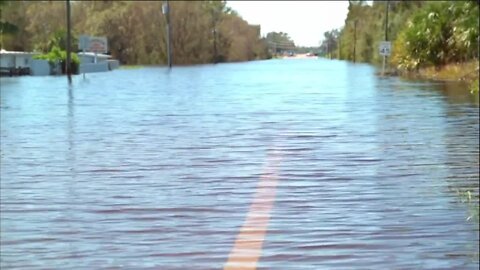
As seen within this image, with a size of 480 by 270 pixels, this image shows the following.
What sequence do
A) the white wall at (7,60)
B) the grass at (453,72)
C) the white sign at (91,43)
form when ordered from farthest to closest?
the white sign at (91,43) → the white wall at (7,60) → the grass at (453,72)

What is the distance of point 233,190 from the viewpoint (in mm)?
9922

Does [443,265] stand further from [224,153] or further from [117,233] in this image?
[224,153]

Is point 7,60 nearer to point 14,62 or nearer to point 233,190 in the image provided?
point 14,62

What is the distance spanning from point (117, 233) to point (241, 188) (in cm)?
266

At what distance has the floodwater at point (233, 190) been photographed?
687 cm

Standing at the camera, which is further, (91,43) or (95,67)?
(95,67)

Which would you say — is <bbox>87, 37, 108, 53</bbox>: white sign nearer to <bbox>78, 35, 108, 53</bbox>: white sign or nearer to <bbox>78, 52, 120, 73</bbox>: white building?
<bbox>78, 35, 108, 53</bbox>: white sign

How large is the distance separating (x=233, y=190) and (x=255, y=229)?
2.26 meters

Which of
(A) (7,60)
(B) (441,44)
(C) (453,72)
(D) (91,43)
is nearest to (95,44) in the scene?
(D) (91,43)

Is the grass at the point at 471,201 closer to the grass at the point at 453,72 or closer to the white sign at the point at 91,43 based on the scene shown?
the grass at the point at 453,72

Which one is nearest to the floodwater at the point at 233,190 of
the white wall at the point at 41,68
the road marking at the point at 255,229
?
the road marking at the point at 255,229

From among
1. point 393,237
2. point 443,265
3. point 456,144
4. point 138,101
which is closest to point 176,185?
point 393,237

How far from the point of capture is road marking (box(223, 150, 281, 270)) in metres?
6.58

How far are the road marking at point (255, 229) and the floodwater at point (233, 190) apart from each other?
60 mm
